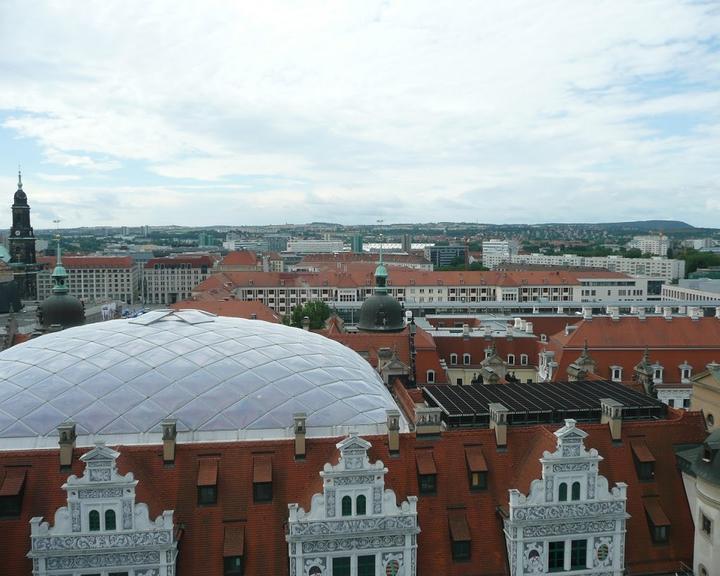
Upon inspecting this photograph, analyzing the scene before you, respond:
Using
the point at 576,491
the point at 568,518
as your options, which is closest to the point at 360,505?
the point at 568,518

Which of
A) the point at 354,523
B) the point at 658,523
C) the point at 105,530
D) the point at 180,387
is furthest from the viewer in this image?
the point at 180,387

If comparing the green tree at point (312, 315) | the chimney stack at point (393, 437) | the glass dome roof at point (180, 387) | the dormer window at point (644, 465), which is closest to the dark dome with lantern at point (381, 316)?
the green tree at point (312, 315)

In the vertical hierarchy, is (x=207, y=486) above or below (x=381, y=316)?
below

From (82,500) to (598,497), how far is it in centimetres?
2334

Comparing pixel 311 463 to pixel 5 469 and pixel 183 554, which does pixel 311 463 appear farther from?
pixel 5 469

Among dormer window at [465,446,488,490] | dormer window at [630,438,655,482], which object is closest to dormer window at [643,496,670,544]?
dormer window at [630,438,655,482]

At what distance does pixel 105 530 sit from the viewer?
2962cm

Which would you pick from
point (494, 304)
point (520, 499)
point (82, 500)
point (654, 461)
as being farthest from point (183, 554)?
point (494, 304)

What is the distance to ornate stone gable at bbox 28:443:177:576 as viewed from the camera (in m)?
29.3

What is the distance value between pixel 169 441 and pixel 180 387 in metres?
7.43

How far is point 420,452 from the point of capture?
110ft

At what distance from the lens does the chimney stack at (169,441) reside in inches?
1249

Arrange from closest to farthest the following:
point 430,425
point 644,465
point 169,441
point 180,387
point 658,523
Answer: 1. point 169,441
2. point 658,523
3. point 430,425
4. point 644,465
5. point 180,387

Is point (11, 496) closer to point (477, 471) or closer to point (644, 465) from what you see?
point (477, 471)
